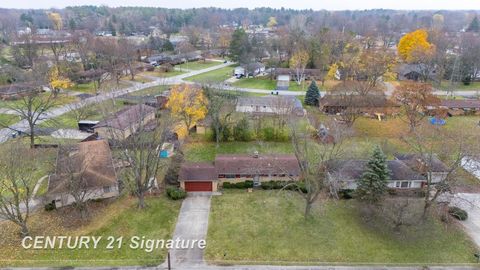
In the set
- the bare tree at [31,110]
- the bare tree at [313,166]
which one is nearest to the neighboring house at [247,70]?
the bare tree at [31,110]

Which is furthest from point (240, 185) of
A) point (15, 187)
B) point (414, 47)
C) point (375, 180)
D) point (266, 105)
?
point (414, 47)

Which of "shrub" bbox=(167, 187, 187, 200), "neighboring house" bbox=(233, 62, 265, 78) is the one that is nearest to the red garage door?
"shrub" bbox=(167, 187, 187, 200)

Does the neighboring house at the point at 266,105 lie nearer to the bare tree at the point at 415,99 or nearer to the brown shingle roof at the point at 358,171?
the bare tree at the point at 415,99

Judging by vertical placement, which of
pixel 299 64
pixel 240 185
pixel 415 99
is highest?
pixel 299 64

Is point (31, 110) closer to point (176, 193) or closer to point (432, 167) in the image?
point (176, 193)

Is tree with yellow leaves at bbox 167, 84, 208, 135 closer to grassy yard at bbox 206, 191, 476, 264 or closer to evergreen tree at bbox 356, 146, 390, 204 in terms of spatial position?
grassy yard at bbox 206, 191, 476, 264
